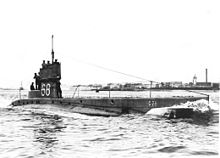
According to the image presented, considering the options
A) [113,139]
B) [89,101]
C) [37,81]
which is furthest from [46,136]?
[37,81]

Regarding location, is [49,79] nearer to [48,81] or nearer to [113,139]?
[48,81]

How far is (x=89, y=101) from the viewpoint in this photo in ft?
80.4

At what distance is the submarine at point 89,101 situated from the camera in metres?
22.4

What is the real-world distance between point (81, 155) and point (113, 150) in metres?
1.26

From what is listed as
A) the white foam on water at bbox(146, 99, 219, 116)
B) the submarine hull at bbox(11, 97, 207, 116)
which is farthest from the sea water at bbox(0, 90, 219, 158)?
the submarine hull at bbox(11, 97, 207, 116)

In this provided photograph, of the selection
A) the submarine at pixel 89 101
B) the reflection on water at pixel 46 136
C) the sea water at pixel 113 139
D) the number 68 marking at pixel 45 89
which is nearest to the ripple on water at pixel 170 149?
the sea water at pixel 113 139

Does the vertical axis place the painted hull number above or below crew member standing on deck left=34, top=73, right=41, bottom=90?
below

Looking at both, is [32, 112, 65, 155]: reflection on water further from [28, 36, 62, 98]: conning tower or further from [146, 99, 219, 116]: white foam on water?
[28, 36, 62, 98]: conning tower

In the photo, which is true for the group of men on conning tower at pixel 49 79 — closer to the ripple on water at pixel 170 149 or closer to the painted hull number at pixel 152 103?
the painted hull number at pixel 152 103

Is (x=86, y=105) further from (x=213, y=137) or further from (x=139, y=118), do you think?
(x=213, y=137)

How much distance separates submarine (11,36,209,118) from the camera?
2242cm

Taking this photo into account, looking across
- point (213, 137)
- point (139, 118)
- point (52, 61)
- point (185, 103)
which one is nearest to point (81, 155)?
point (213, 137)

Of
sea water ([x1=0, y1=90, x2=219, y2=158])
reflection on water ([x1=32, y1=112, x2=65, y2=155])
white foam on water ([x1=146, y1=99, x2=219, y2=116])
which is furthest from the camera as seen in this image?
white foam on water ([x1=146, y1=99, x2=219, y2=116])

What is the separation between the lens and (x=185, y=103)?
22.5m
